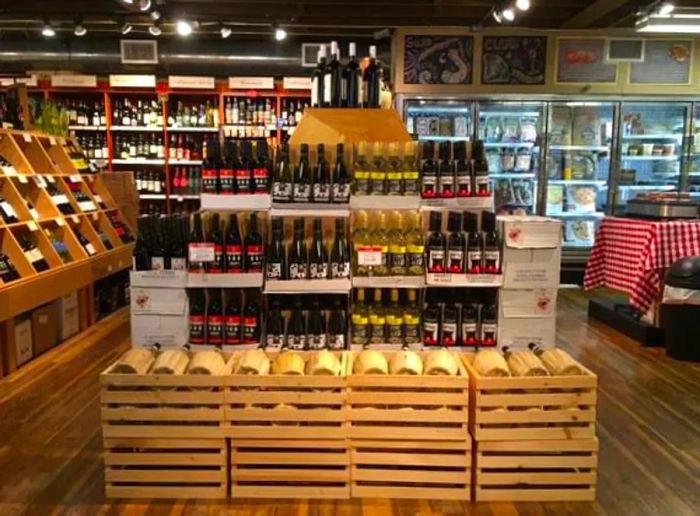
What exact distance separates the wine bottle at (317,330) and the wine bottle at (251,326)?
11.4 inches

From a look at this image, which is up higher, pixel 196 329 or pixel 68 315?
pixel 196 329

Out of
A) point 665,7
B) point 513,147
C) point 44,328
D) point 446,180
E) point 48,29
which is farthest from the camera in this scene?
point 513,147

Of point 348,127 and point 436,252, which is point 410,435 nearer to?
point 436,252

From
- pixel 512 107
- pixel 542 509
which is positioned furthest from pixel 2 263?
pixel 512 107

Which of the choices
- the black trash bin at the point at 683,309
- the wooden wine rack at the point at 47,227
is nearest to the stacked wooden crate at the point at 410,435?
the black trash bin at the point at 683,309

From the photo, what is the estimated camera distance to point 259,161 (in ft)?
11.7

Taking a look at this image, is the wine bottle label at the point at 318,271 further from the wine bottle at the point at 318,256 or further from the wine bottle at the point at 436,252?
the wine bottle at the point at 436,252

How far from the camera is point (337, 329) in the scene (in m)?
3.46

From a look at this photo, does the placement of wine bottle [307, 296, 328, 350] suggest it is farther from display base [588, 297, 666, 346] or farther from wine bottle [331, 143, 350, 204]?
display base [588, 297, 666, 346]

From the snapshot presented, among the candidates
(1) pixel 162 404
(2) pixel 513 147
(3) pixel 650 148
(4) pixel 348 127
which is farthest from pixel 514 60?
(1) pixel 162 404

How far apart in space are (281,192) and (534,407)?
177cm

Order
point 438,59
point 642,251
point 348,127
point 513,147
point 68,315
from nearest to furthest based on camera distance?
point 348,127, point 642,251, point 68,315, point 438,59, point 513,147

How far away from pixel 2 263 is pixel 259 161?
2235 mm

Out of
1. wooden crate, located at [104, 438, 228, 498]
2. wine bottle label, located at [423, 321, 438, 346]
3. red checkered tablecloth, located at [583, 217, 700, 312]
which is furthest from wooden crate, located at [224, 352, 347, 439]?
red checkered tablecloth, located at [583, 217, 700, 312]
